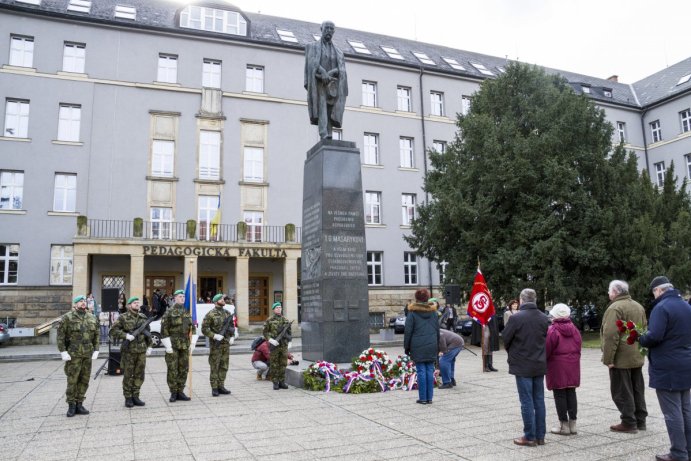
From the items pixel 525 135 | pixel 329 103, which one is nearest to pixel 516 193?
pixel 525 135

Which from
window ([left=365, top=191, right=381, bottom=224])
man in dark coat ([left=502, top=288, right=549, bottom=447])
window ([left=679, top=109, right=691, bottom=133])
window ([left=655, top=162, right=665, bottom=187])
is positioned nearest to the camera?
man in dark coat ([left=502, top=288, right=549, bottom=447])

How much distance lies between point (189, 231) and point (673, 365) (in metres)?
23.0

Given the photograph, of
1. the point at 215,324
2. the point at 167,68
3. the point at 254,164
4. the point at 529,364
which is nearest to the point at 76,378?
the point at 215,324

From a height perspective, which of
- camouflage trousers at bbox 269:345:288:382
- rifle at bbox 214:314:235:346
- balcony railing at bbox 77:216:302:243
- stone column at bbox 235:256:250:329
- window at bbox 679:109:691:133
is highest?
window at bbox 679:109:691:133

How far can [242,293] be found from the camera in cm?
2605

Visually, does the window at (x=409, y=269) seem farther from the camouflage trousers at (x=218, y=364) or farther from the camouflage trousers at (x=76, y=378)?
the camouflage trousers at (x=76, y=378)

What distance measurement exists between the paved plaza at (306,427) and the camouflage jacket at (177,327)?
1021mm

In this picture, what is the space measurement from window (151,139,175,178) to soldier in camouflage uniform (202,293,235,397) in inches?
749

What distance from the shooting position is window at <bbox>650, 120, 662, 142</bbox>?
3981 centimetres

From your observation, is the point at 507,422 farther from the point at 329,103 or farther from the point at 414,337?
the point at 329,103

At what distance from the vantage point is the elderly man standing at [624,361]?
6684 mm

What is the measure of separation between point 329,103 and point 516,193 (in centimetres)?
1115

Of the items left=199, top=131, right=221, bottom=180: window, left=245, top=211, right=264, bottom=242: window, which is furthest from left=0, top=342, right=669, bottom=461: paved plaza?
left=199, top=131, right=221, bottom=180: window

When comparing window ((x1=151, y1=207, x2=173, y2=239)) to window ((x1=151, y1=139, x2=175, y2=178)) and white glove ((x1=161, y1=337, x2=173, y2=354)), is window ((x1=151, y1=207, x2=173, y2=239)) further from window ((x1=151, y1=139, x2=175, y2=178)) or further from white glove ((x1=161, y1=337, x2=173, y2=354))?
white glove ((x1=161, y1=337, x2=173, y2=354))
